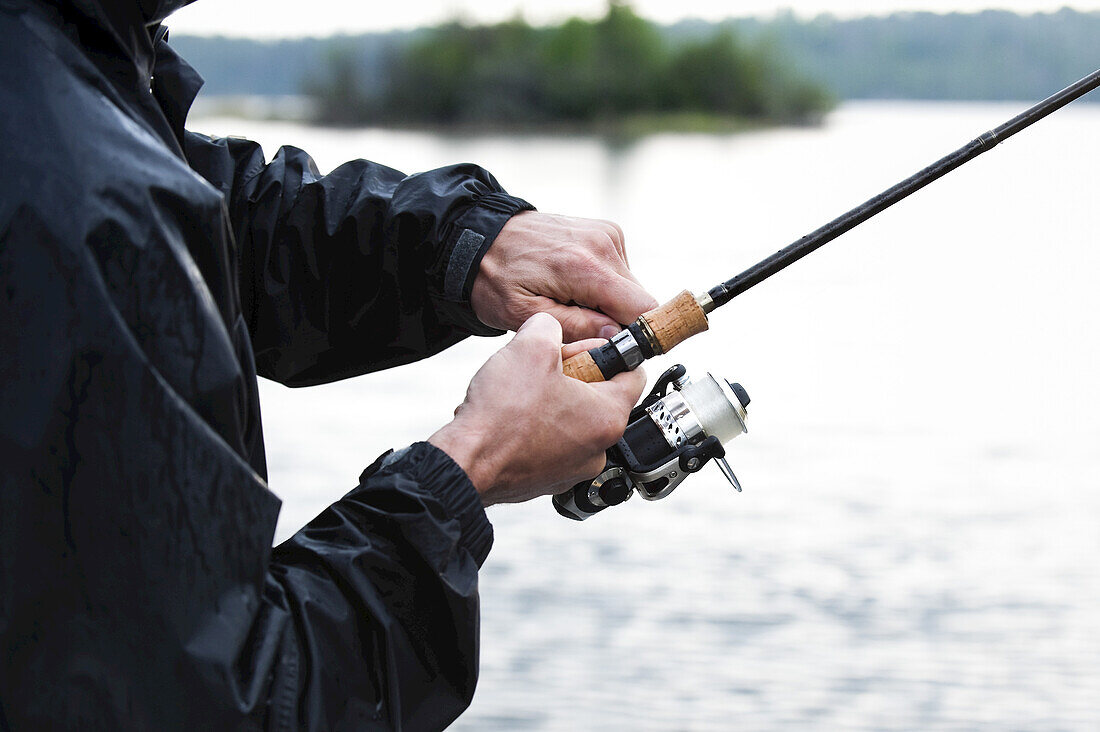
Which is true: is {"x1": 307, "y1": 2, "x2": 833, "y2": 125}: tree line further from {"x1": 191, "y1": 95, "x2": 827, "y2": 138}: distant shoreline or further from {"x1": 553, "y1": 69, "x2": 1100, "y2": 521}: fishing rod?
{"x1": 553, "y1": 69, "x2": 1100, "y2": 521}: fishing rod

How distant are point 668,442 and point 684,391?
2.8 inches

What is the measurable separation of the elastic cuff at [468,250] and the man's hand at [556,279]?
0.04ft

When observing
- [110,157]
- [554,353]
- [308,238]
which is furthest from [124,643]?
[308,238]

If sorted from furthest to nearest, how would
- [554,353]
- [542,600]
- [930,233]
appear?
[930,233] < [542,600] < [554,353]

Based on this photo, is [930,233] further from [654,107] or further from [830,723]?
[654,107]

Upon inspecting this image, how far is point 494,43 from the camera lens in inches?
1796

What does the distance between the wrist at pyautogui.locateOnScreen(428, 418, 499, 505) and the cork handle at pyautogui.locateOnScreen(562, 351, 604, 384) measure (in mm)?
303

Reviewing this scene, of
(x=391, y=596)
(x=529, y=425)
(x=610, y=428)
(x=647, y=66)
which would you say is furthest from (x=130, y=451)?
(x=647, y=66)

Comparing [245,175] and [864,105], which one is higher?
[245,175]

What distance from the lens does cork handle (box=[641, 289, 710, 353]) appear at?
4.89 ft

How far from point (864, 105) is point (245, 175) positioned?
58.0 m

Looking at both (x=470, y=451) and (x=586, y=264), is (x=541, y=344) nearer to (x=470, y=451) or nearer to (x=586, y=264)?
(x=470, y=451)

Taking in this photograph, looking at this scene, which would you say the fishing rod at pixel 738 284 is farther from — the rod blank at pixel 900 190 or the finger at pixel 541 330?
the finger at pixel 541 330

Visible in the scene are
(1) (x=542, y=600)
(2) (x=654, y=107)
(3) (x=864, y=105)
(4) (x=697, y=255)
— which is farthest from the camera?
(3) (x=864, y=105)
